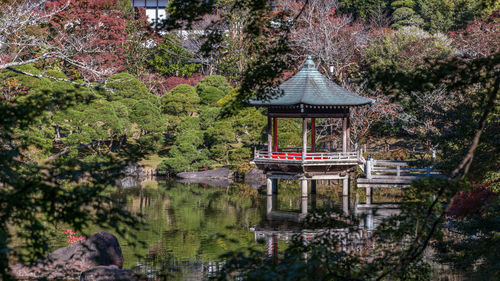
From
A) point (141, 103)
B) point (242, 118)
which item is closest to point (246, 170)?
point (242, 118)

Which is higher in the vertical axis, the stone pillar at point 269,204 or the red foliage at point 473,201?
the red foliage at point 473,201

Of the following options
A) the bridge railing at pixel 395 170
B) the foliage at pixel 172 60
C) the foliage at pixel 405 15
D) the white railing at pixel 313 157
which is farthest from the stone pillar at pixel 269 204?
the foliage at pixel 405 15

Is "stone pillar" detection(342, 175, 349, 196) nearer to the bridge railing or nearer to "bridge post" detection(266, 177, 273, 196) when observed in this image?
the bridge railing

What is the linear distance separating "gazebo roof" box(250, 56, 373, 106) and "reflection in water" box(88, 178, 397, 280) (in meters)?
3.38

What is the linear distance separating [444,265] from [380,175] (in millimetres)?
7502

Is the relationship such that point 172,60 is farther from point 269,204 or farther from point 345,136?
point 269,204

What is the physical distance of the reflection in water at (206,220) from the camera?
1204 centimetres

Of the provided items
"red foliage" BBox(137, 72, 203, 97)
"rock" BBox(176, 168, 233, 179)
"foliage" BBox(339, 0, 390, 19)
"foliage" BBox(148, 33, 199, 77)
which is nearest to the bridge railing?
"rock" BBox(176, 168, 233, 179)

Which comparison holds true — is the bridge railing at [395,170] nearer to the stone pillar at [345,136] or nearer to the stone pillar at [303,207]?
the stone pillar at [345,136]

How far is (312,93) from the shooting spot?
19375mm

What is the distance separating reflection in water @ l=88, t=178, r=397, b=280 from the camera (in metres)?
12.0

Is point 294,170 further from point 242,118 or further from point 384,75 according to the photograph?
point 384,75

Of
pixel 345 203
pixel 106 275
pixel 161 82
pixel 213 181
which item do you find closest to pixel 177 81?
pixel 161 82

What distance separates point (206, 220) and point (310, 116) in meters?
5.17
